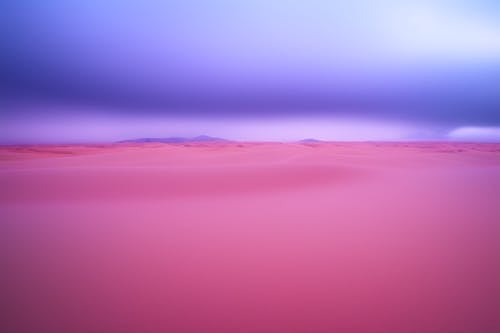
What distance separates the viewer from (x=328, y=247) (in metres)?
2.20

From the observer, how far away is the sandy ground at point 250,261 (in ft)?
4.66

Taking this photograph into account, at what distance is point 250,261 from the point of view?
78.4 inches

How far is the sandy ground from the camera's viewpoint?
142 cm

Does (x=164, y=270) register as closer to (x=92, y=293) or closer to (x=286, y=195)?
(x=92, y=293)

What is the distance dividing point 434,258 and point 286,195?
214cm

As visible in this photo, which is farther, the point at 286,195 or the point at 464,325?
the point at 286,195

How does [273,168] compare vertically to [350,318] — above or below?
above

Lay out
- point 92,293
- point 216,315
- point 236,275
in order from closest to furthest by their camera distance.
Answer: point 216,315
point 92,293
point 236,275

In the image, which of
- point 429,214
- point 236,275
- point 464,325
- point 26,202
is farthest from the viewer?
point 26,202

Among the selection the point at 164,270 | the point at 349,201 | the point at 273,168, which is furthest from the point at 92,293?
the point at 273,168

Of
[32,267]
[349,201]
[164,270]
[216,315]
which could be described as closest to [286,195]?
[349,201]

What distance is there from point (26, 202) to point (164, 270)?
9.48ft

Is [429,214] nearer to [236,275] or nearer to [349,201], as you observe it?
[349,201]

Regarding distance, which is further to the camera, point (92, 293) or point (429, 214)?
point (429, 214)
